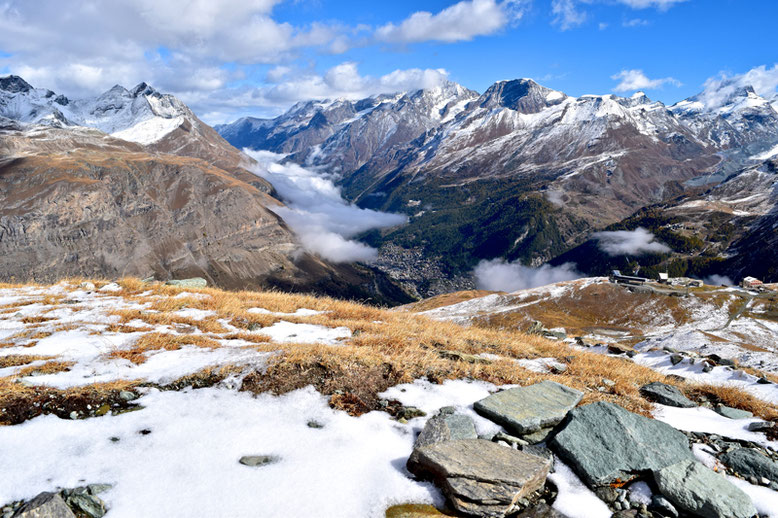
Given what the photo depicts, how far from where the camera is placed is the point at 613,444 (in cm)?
804

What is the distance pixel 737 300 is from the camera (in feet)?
465

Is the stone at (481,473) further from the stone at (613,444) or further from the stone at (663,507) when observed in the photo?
the stone at (663,507)

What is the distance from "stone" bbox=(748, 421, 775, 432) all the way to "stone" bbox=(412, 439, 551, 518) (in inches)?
265

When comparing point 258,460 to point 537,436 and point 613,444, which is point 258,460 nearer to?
point 537,436

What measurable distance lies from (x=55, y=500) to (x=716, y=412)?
53.4 feet

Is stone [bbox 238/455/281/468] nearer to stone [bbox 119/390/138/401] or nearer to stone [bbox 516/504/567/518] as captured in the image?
stone [bbox 119/390/138/401]

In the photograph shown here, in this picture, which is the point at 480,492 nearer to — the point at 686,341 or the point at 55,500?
the point at 55,500

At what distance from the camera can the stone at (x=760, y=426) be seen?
Answer: 966 cm

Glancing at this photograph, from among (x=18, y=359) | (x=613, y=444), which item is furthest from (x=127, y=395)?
(x=613, y=444)

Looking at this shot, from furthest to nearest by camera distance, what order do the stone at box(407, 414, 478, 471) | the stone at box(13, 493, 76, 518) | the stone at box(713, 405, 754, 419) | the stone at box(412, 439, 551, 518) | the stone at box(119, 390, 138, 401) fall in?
the stone at box(713, 405, 754, 419) → the stone at box(119, 390, 138, 401) → the stone at box(407, 414, 478, 471) → the stone at box(412, 439, 551, 518) → the stone at box(13, 493, 76, 518)

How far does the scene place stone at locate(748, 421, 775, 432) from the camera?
31.7ft

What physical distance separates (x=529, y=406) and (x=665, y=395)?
620cm

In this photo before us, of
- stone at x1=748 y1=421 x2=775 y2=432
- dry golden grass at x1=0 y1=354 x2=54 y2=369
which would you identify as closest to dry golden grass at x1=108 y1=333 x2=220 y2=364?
dry golden grass at x1=0 y1=354 x2=54 y2=369

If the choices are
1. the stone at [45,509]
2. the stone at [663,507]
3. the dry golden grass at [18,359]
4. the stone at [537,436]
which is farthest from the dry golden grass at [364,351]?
the stone at [45,509]
